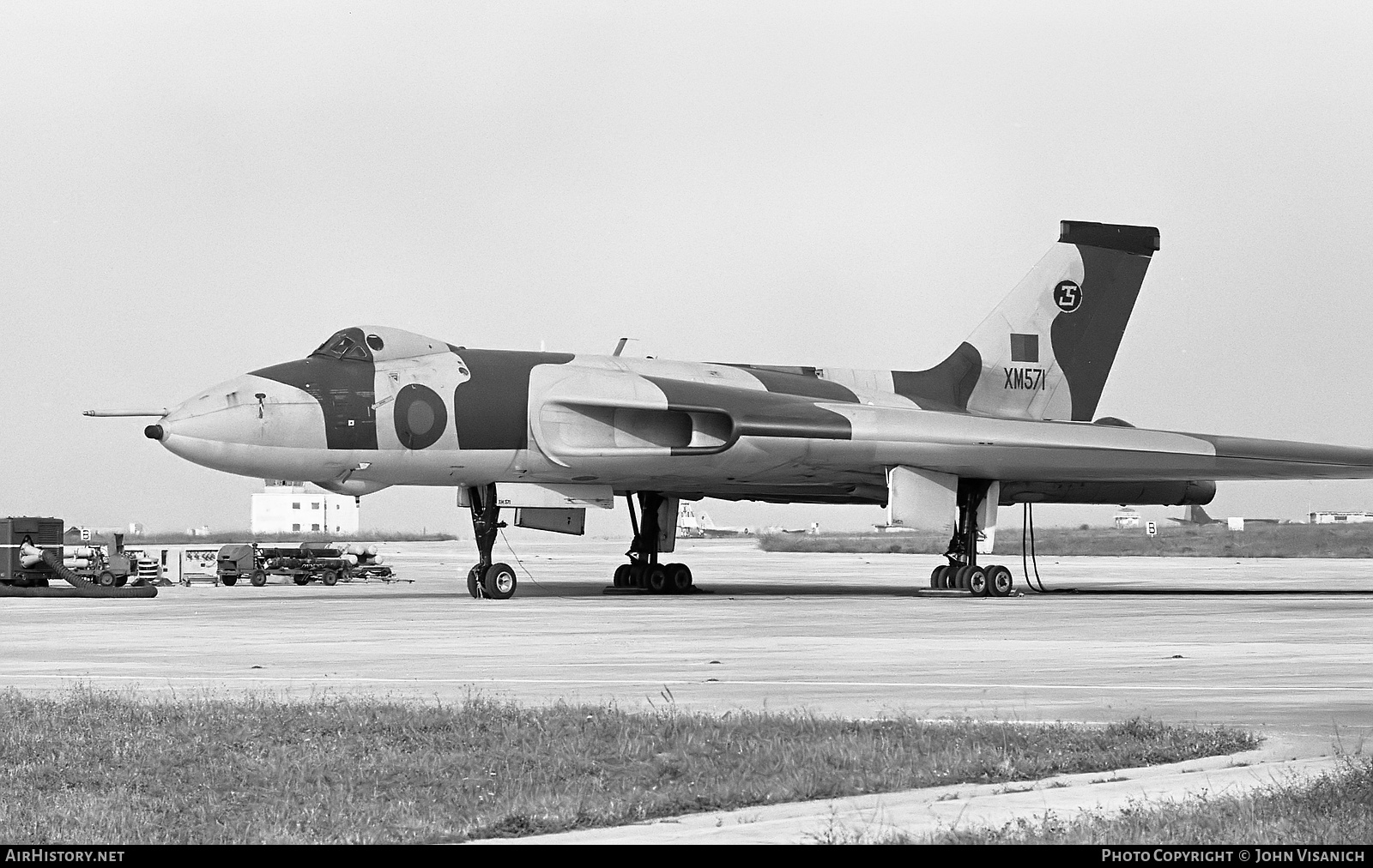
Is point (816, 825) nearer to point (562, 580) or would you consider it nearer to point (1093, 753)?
point (1093, 753)

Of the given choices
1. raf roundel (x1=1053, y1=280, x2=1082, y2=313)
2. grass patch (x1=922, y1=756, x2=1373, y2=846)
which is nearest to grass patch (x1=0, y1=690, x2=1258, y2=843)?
grass patch (x1=922, y1=756, x2=1373, y2=846)

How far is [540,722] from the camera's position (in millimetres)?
8539

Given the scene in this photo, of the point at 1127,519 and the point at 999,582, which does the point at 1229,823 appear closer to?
the point at 999,582

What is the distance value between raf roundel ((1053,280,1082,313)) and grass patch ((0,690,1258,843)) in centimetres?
2375

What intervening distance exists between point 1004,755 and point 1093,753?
464mm

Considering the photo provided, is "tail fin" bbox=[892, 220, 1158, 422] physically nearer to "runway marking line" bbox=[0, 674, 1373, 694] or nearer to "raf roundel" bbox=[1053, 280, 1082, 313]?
"raf roundel" bbox=[1053, 280, 1082, 313]

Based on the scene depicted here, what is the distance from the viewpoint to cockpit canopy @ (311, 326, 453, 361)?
24250 millimetres

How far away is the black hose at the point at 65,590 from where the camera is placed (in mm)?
27172

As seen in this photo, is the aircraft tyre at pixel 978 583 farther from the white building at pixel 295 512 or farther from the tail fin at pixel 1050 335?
the white building at pixel 295 512

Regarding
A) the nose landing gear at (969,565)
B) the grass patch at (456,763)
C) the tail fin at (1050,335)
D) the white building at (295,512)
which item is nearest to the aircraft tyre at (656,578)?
the nose landing gear at (969,565)

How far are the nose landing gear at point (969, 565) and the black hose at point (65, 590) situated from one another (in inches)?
539

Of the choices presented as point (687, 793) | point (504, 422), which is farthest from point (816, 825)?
point (504, 422)

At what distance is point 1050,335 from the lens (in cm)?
3139

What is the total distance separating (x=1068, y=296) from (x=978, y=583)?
7.01m
